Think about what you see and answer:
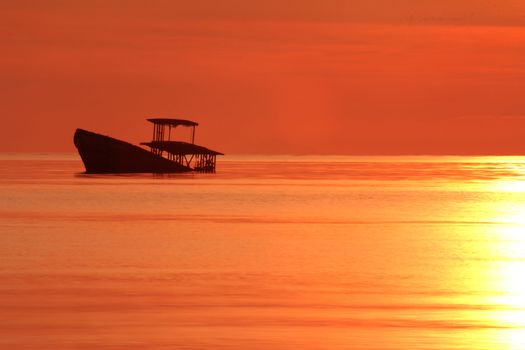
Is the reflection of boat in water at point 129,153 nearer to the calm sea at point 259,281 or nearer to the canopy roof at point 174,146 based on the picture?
the canopy roof at point 174,146

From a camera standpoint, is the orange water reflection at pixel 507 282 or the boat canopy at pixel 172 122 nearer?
the orange water reflection at pixel 507 282

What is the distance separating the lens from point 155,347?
24000 mm

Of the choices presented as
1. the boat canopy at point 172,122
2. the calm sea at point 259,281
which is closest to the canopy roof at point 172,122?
the boat canopy at point 172,122

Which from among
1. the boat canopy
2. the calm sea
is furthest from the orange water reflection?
the boat canopy

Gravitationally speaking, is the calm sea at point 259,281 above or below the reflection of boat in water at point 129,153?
below

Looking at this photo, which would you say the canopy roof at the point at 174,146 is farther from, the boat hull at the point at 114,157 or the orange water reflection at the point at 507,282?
the orange water reflection at the point at 507,282

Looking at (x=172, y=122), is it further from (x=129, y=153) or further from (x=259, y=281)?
(x=259, y=281)

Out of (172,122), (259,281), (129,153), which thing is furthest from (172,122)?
(259,281)

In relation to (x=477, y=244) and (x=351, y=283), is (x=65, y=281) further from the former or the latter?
(x=477, y=244)

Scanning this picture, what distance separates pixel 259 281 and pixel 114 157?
115 meters

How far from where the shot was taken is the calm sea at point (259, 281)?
25.5m

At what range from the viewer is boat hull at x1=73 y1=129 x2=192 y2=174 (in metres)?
142

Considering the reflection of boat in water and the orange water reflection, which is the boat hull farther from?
the orange water reflection

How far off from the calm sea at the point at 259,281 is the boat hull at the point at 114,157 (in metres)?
70.8
